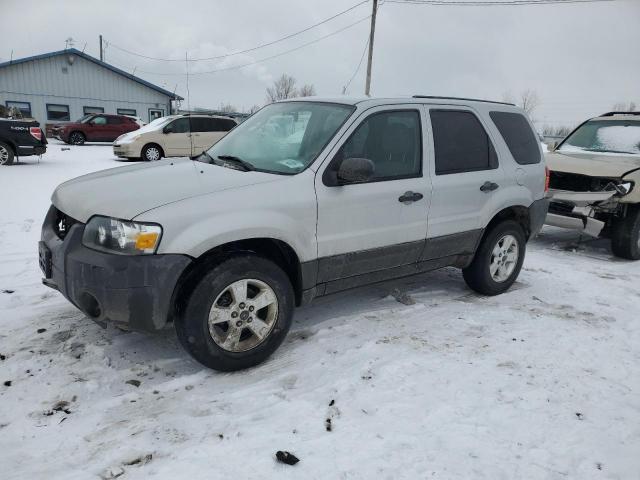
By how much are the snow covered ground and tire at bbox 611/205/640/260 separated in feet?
7.75

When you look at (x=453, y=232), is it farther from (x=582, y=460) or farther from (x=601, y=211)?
(x=601, y=211)

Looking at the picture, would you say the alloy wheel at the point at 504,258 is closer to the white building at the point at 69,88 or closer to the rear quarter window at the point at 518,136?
the rear quarter window at the point at 518,136

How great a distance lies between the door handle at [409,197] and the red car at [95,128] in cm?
2225

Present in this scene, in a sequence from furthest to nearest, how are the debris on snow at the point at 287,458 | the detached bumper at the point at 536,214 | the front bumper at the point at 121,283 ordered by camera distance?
1. the detached bumper at the point at 536,214
2. the front bumper at the point at 121,283
3. the debris on snow at the point at 287,458

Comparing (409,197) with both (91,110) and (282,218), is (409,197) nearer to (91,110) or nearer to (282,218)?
(282,218)

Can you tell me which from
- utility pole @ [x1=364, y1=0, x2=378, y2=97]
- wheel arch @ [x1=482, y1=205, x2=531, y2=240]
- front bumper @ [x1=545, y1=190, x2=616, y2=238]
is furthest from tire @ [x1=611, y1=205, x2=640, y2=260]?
utility pole @ [x1=364, y1=0, x2=378, y2=97]

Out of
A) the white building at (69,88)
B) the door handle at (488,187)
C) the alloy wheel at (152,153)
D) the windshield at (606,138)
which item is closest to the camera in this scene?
the door handle at (488,187)

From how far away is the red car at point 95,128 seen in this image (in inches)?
878

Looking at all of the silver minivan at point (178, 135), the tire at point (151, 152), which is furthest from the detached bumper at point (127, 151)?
the tire at point (151, 152)

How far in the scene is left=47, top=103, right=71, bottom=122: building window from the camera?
29906mm

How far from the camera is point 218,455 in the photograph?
2.50 metres

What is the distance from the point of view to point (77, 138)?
22.6 metres

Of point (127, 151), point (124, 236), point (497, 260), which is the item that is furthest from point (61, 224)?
point (127, 151)

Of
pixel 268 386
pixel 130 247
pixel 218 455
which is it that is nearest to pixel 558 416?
pixel 268 386
